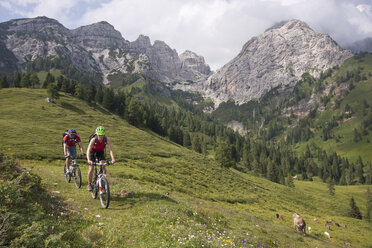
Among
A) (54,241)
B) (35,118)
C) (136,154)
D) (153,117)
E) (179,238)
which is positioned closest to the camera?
(54,241)

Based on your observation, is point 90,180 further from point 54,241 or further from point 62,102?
point 62,102

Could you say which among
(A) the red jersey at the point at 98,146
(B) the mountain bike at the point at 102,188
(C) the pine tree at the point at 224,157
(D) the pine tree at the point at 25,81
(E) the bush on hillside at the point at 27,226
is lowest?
(C) the pine tree at the point at 224,157

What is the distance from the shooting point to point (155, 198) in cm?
1502

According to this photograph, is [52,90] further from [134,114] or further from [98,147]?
[98,147]

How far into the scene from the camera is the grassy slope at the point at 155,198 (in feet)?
31.0

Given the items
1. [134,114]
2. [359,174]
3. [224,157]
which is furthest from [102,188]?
[359,174]

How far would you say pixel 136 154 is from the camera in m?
48.5

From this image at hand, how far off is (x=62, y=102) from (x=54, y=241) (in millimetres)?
89706

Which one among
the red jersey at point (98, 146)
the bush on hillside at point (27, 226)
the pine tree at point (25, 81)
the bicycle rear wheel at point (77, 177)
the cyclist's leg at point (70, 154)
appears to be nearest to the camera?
the bush on hillside at point (27, 226)

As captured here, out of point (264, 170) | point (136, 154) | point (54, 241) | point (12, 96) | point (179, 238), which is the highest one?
point (12, 96)

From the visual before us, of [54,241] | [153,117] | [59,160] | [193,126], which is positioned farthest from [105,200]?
[193,126]

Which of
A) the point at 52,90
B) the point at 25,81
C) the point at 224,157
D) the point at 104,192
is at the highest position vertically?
the point at 25,81

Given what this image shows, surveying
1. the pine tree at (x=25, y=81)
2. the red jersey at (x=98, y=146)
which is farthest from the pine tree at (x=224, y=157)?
the pine tree at (x=25, y=81)

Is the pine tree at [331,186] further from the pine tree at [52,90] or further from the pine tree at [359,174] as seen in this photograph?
the pine tree at [52,90]
